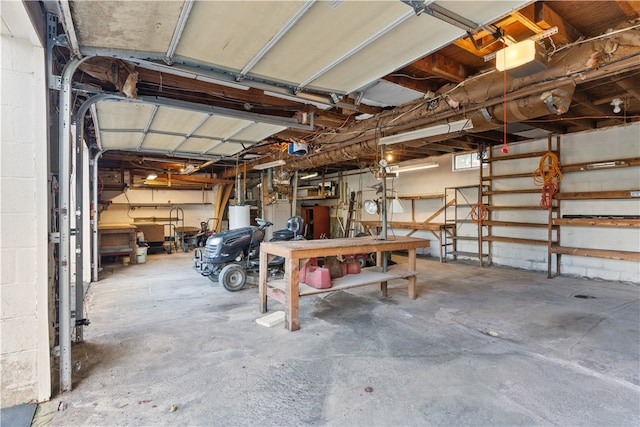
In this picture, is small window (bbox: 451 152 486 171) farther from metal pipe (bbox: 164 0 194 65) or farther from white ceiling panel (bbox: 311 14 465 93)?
metal pipe (bbox: 164 0 194 65)

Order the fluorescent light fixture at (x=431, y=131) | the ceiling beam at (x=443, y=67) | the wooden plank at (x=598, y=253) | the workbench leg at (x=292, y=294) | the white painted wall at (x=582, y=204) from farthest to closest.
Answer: the white painted wall at (x=582, y=204), the wooden plank at (x=598, y=253), the fluorescent light fixture at (x=431, y=131), the workbench leg at (x=292, y=294), the ceiling beam at (x=443, y=67)

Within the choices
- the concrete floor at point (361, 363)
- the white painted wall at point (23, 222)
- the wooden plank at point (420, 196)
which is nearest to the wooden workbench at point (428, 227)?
the wooden plank at point (420, 196)

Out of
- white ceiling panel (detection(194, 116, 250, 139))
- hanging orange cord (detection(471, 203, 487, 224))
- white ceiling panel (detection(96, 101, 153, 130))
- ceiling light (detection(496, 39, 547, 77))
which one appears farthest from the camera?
hanging orange cord (detection(471, 203, 487, 224))

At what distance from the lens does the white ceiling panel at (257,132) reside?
136 inches

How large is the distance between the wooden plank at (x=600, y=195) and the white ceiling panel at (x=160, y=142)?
20.1 ft

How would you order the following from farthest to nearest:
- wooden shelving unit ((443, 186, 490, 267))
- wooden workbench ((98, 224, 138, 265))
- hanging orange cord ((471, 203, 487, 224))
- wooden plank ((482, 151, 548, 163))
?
wooden shelving unit ((443, 186, 490, 267))
hanging orange cord ((471, 203, 487, 224))
wooden workbench ((98, 224, 138, 265))
wooden plank ((482, 151, 548, 163))

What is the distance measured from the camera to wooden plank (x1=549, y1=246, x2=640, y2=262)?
467 centimetres

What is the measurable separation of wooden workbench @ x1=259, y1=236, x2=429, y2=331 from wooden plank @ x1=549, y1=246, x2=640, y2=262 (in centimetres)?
306

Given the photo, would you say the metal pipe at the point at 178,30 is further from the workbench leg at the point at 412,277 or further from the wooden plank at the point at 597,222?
the wooden plank at the point at 597,222

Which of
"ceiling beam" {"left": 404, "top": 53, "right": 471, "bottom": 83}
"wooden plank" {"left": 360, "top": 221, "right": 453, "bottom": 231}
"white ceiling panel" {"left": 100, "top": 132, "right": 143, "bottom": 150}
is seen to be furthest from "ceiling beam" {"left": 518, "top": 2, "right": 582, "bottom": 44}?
"wooden plank" {"left": 360, "top": 221, "right": 453, "bottom": 231}

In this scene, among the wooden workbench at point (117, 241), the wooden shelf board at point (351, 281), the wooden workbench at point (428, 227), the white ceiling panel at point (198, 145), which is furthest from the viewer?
the wooden workbench at point (428, 227)

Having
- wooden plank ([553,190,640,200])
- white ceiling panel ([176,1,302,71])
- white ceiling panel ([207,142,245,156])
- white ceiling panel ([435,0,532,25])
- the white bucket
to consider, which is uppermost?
white ceiling panel ([435,0,532,25])

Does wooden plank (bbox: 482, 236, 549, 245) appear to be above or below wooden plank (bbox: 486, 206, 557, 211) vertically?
below

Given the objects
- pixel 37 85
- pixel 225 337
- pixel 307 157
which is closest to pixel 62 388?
pixel 225 337
